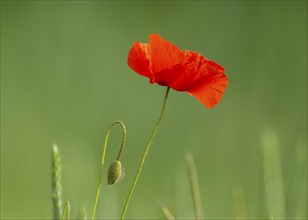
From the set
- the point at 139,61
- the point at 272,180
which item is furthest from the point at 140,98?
the point at 139,61

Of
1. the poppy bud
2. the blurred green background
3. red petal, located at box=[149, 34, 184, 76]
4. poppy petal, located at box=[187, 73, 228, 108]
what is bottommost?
the blurred green background

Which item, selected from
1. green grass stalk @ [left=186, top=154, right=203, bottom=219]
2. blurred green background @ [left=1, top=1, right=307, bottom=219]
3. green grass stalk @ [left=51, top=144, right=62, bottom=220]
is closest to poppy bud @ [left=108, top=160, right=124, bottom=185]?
green grass stalk @ [left=51, top=144, right=62, bottom=220]

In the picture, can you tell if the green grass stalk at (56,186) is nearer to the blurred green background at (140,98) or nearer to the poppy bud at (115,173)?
the poppy bud at (115,173)

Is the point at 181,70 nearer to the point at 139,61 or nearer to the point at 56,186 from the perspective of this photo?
the point at 139,61

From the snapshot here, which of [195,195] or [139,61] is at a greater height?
[139,61]

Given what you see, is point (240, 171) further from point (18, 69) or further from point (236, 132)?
point (18, 69)

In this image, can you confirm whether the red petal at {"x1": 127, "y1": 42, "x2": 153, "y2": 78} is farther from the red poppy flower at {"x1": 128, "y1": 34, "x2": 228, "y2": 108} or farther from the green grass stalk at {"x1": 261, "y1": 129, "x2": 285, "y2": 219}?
the green grass stalk at {"x1": 261, "y1": 129, "x2": 285, "y2": 219}
